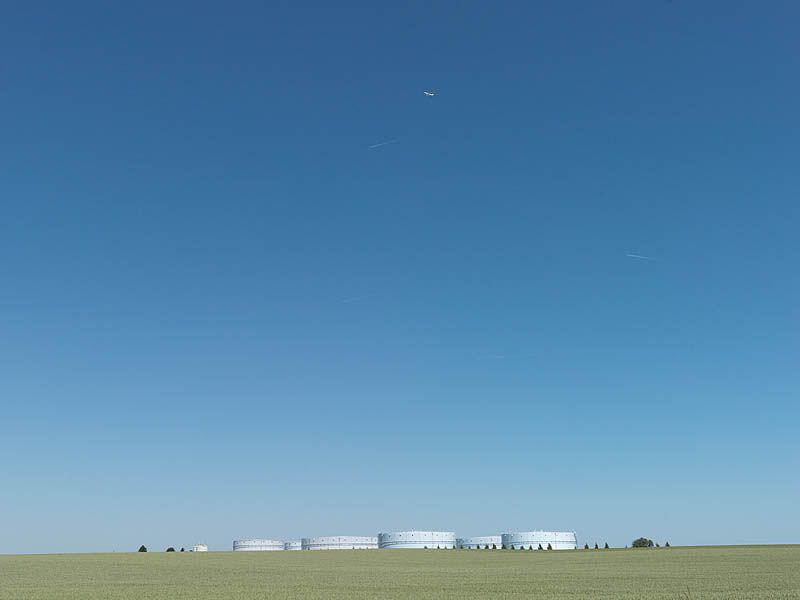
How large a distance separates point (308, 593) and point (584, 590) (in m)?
19.7

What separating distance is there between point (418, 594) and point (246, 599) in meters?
11.4

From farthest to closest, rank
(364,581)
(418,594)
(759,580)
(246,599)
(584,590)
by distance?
(364,581) < (759,580) < (584,590) < (418,594) < (246,599)

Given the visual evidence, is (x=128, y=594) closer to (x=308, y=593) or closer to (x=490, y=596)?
(x=308, y=593)

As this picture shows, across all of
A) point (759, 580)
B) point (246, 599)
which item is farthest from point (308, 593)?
point (759, 580)

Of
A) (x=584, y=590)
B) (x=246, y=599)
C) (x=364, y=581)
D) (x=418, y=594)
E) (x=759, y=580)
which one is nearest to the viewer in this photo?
(x=246, y=599)

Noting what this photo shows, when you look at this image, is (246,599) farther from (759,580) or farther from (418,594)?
(759,580)

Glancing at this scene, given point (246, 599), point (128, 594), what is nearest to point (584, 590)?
point (246, 599)

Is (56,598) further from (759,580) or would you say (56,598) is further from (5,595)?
(759,580)

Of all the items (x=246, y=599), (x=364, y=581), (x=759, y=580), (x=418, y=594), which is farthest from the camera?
(x=364, y=581)

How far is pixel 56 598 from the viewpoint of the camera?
45562 mm

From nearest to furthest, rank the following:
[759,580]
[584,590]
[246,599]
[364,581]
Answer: [246,599] < [584,590] < [759,580] < [364,581]

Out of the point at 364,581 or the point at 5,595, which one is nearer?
the point at 5,595

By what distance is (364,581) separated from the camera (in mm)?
63688

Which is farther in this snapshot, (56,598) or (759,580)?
(759,580)
